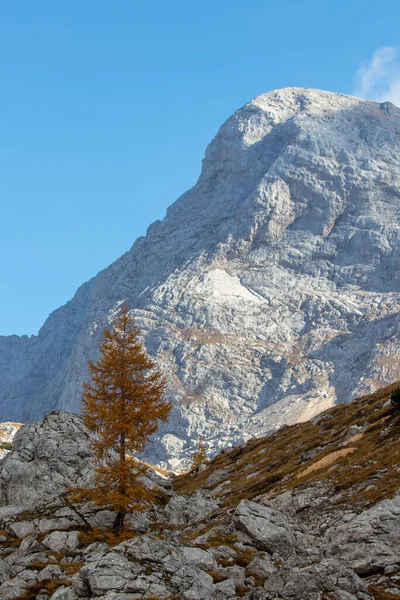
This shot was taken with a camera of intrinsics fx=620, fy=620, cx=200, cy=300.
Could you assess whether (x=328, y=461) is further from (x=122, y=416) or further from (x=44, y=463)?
(x=44, y=463)

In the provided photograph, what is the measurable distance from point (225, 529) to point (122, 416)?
9006 millimetres

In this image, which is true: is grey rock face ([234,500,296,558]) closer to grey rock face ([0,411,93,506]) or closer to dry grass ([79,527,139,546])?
dry grass ([79,527,139,546])

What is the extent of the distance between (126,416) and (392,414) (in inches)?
1084

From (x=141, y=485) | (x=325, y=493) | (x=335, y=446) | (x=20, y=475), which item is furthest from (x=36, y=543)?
(x=335, y=446)

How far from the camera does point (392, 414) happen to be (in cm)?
5434

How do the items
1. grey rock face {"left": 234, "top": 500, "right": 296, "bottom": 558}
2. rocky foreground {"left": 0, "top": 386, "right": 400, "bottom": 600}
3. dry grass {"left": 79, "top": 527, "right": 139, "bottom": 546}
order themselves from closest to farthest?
1. rocky foreground {"left": 0, "top": 386, "right": 400, "bottom": 600}
2. grey rock face {"left": 234, "top": 500, "right": 296, "bottom": 558}
3. dry grass {"left": 79, "top": 527, "right": 139, "bottom": 546}

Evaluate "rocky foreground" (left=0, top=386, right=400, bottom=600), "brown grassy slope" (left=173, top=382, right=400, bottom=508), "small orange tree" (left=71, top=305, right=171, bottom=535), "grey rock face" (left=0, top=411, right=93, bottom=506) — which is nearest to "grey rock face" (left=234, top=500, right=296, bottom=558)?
"rocky foreground" (left=0, top=386, right=400, bottom=600)

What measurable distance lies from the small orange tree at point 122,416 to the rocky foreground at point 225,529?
7.24ft

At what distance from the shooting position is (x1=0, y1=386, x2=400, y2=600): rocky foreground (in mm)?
22594

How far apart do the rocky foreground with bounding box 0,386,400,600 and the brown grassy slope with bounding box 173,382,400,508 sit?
189 mm

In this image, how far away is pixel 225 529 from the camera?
33.0 metres

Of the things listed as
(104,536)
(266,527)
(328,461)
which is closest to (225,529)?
(266,527)

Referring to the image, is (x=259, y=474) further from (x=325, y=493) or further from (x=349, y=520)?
(x=349, y=520)

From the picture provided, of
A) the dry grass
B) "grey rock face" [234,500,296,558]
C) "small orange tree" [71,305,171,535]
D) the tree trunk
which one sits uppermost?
"small orange tree" [71,305,171,535]
